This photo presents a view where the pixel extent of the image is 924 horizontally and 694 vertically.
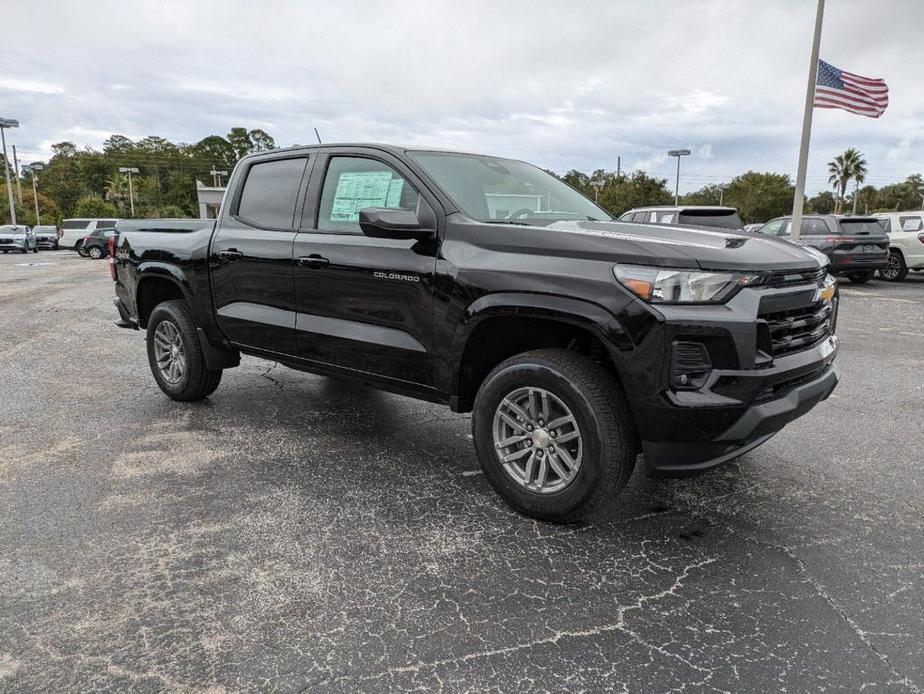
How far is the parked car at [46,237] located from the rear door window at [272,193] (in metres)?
39.1

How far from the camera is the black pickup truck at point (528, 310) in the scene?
9.22 ft

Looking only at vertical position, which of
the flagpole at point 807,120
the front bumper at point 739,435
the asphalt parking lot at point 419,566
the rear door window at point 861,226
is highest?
the flagpole at point 807,120

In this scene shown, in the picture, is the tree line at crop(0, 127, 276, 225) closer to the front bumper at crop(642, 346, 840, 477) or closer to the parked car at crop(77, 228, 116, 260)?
the parked car at crop(77, 228, 116, 260)

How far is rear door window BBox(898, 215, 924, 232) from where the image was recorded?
15797mm

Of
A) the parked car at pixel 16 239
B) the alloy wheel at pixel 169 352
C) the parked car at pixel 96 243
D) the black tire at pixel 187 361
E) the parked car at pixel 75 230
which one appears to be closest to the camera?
the black tire at pixel 187 361

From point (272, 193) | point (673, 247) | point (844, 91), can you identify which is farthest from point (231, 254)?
point (844, 91)

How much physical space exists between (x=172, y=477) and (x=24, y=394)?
110 inches

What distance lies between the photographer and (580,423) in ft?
9.96

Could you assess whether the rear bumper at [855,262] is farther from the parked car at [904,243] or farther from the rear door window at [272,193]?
the rear door window at [272,193]

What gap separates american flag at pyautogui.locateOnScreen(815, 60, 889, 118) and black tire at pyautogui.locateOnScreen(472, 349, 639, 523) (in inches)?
614

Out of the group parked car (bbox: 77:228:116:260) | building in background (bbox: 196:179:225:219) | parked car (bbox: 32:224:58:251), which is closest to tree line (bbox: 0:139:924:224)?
parked car (bbox: 32:224:58:251)

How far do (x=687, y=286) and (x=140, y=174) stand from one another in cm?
10897

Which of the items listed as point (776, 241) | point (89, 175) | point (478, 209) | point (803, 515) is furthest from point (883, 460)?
point (89, 175)

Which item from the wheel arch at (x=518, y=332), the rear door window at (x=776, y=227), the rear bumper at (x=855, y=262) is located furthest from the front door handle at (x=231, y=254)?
the rear door window at (x=776, y=227)
